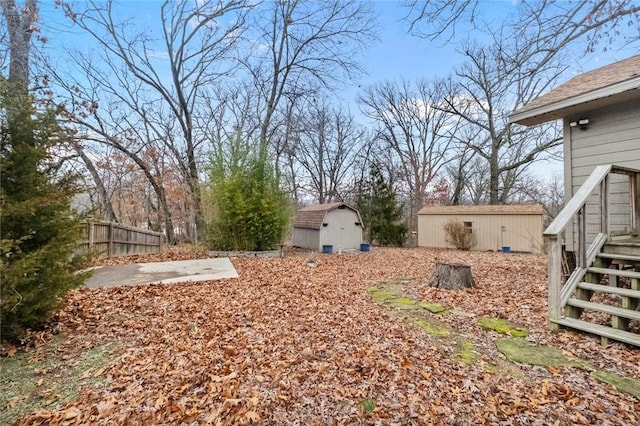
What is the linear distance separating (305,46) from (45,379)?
45.0 feet

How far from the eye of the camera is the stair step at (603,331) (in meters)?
2.70

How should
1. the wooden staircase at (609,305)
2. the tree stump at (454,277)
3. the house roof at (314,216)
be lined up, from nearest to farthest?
the wooden staircase at (609,305) < the tree stump at (454,277) < the house roof at (314,216)

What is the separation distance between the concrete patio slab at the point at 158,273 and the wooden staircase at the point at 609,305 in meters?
5.17

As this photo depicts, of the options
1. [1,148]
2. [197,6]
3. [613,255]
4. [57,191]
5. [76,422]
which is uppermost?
[197,6]

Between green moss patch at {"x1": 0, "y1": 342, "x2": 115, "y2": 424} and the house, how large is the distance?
4.33 metres

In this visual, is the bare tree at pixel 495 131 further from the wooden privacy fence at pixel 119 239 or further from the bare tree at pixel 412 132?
the wooden privacy fence at pixel 119 239

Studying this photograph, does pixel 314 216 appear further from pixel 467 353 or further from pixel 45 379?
pixel 45 379

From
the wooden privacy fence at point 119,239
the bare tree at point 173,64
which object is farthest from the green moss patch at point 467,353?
the bare tree at point 173,64

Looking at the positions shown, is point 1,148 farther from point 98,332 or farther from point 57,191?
point 98,332

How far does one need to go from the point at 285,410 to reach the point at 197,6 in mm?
13720

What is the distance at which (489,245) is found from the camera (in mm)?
13453

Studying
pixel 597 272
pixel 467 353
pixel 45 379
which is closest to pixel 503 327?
pixel 467 353

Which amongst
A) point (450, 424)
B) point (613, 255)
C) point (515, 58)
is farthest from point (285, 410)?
point (515, 58)

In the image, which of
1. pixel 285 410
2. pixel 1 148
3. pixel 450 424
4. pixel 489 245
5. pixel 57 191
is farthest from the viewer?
pixel 489 245
